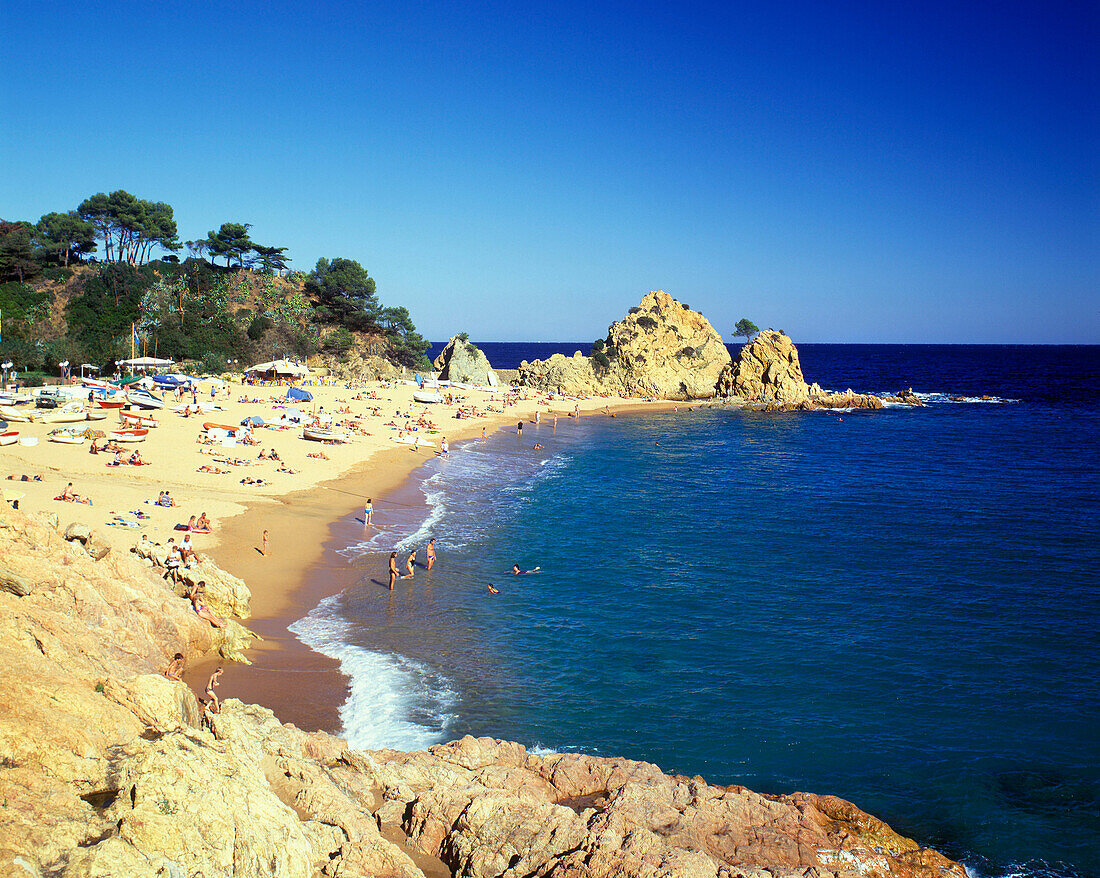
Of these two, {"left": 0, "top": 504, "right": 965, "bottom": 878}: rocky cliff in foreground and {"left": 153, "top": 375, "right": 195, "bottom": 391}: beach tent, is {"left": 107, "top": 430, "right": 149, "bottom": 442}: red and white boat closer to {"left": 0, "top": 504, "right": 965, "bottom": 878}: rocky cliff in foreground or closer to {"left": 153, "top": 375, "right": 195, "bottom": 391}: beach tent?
{"left": 153, "top": 375, "right": 195, "bottom": 391}: beach tent

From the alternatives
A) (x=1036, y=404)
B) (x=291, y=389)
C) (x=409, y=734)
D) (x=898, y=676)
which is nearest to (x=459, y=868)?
(x=409, y=734)

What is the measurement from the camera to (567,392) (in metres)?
80.4

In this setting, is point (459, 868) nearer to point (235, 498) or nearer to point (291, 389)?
point (235, 498)

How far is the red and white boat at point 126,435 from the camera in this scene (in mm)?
31375

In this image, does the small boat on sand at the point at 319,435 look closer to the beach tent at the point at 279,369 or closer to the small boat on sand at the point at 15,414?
the small boat on sand at the point at 15,414

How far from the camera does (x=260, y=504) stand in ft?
88.5

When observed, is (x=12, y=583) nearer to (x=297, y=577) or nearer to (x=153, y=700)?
(x=153, y=700)

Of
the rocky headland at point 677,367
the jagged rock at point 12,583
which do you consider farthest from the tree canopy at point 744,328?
the jagged rock at point 12,583

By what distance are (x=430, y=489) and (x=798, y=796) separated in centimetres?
2539

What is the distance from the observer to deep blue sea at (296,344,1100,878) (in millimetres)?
12969

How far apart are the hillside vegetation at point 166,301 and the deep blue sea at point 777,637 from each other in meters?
35.2

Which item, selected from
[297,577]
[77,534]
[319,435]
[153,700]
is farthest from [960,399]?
[153,700]

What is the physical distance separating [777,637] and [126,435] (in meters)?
28.2

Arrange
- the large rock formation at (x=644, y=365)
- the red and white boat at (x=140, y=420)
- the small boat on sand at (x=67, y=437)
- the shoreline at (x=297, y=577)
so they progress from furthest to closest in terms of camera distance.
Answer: the large rock formation at (x=644, y=365)
the red and white boat at (x=140, y=420)
the small boat on sand at (x=67, y=437)
the shoreline at (x=297, y=577)
